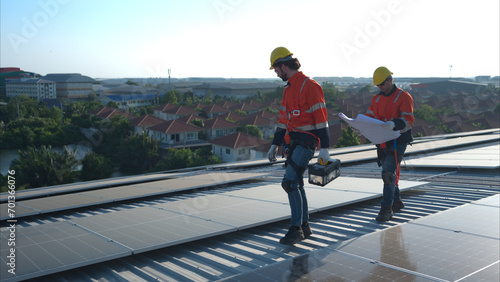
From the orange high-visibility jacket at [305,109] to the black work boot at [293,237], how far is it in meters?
1.02

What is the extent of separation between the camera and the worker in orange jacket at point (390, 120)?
5.93 m

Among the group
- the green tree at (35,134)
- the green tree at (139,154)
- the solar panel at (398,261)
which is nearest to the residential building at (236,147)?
the green tree at (139,154)

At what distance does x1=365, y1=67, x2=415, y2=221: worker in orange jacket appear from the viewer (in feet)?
19.5

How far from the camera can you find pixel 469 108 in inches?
3285

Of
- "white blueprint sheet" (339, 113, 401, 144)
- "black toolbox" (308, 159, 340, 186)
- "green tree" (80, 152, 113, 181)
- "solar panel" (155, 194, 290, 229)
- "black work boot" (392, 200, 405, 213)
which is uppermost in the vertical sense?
"white blueprint sheet" (339, 113, 401, 144)

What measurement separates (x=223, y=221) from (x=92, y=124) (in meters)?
60.1

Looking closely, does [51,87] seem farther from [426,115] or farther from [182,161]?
[426,115]

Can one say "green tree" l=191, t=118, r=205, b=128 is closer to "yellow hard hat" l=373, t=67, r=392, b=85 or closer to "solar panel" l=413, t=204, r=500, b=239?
"yellow hard hat" l=373, t=67, r=392, b=85

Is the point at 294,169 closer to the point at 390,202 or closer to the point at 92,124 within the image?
the point at 390,202

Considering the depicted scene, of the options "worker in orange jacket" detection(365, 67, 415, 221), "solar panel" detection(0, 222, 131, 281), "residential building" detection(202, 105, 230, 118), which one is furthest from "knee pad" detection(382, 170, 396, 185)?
"residential building" detection(202, 105, 230, 118)

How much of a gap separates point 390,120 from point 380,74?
2.20ft

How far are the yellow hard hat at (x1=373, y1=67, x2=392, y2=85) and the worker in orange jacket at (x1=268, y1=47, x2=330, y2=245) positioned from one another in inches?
61.5

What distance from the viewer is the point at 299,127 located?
4953mm

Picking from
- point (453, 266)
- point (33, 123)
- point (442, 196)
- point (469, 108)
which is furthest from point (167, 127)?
point (469, 108)
